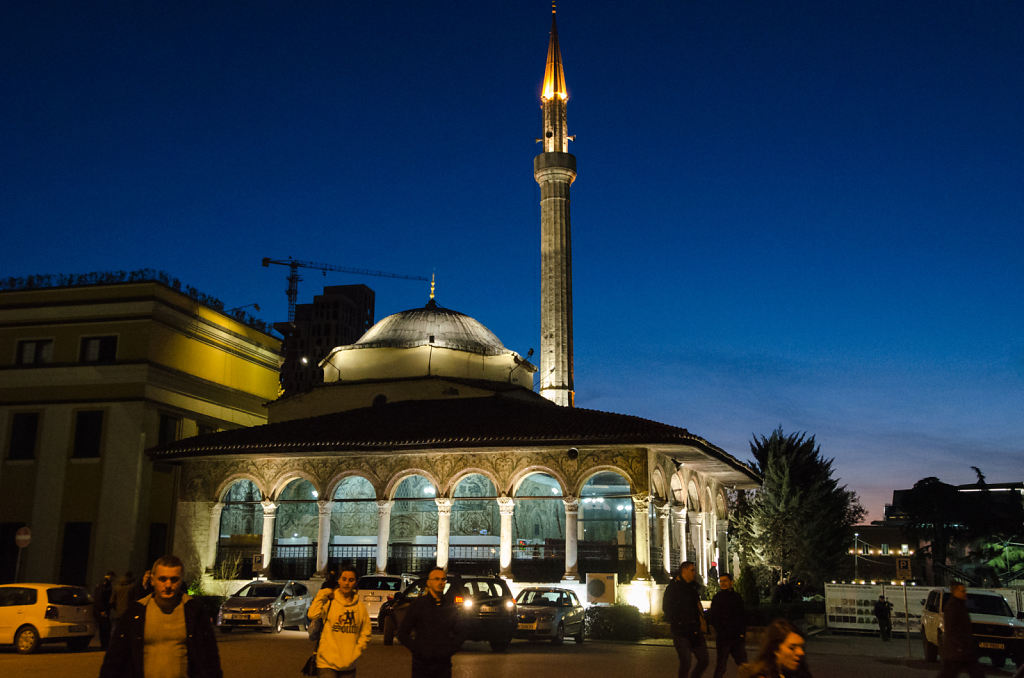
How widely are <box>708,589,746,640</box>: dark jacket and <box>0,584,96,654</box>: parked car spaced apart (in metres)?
12.0

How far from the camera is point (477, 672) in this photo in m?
13.6

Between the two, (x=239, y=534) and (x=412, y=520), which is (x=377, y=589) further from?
(x=239, y=534)

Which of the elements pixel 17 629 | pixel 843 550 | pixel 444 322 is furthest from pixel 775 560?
pixel 17 629

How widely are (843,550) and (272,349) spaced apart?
25653mm

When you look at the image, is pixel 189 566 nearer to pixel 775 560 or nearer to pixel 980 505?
pixel 775 560

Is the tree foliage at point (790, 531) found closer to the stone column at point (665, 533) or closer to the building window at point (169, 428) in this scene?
the stone column at point (665, 533)

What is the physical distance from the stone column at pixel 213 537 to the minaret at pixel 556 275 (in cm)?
1608

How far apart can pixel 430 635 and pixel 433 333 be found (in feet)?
99.5

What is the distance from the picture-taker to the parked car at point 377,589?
68.8 ft

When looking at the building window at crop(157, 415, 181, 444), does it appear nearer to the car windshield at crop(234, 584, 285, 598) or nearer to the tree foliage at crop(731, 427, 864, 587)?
the car windshield at crop(234, 584, 285, 598)

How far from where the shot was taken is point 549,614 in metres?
19.2

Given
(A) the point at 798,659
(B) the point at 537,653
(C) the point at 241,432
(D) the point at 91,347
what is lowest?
(B) the point at 537,653

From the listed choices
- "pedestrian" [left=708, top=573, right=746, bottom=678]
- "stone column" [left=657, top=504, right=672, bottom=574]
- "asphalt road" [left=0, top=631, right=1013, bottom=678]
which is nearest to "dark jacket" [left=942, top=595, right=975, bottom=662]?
"pedestrian" [left=708, top=573, right=746, bottom=678]

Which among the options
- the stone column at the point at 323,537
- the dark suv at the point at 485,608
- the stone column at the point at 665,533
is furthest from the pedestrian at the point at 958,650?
the stone column at the point at 323,537
